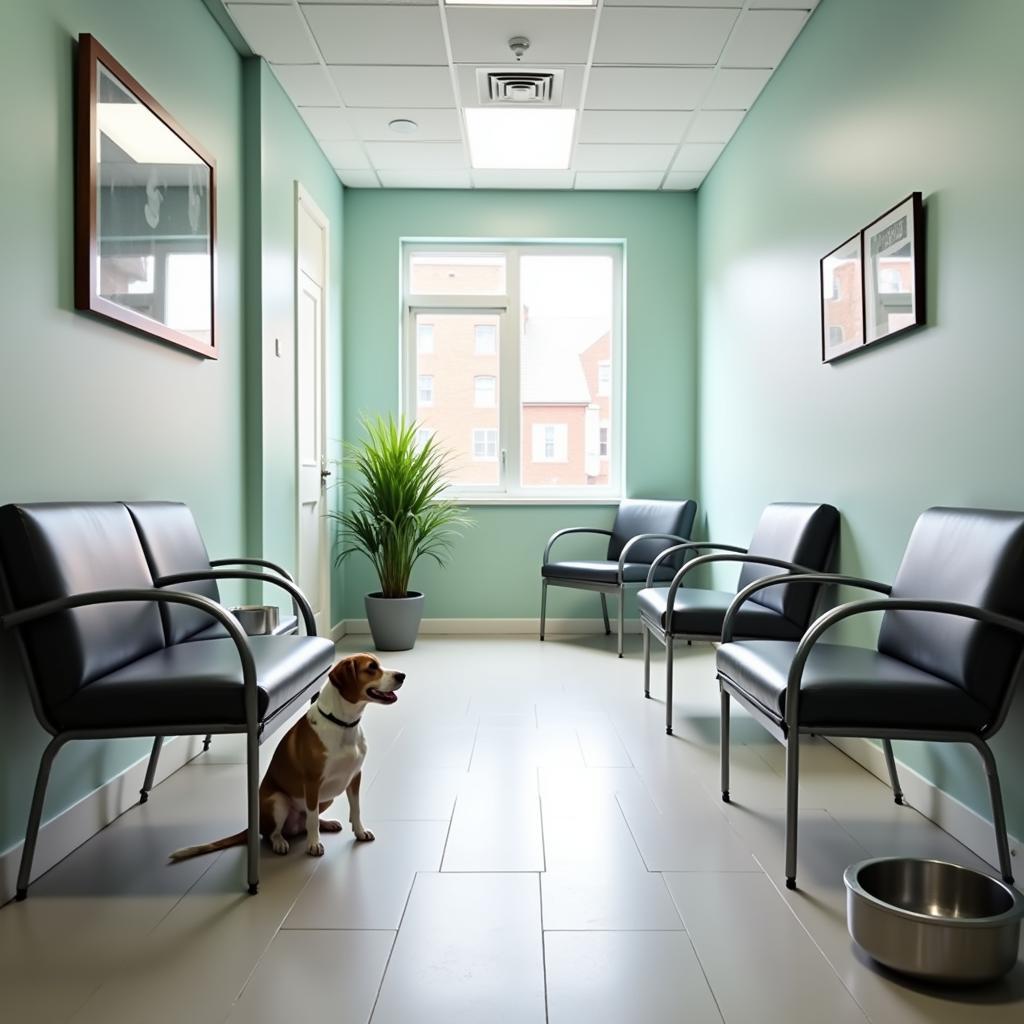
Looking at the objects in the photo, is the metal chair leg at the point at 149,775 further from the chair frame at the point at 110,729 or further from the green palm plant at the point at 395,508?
the green palm plant at the point at 395,508

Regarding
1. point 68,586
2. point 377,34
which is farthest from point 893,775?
point 377,34

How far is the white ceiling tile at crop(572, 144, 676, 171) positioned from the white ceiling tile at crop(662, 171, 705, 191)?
0.42 feet

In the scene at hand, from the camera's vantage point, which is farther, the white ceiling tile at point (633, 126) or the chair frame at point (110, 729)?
the white ceiling tile at point (633, 126)

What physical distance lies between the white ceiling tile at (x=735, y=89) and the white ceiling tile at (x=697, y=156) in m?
0.41

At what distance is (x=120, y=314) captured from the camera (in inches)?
81.1

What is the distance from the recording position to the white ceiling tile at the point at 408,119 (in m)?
3.62

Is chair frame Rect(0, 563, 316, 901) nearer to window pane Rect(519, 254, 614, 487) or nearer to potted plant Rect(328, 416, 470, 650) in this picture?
potted plant Rect(328, 416, 470, 650)

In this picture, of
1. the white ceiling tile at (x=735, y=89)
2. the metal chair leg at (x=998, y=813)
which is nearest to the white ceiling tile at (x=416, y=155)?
the white ceiling tile at (x=735, y=89)

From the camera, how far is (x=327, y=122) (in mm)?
3734

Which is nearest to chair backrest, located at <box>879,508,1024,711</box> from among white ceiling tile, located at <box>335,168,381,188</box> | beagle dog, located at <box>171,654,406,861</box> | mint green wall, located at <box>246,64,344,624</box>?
beagle dog, located at <box>171,654,406,861</box>

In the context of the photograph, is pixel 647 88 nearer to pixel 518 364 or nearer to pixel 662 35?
pixel 662 35

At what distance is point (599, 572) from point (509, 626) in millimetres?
801

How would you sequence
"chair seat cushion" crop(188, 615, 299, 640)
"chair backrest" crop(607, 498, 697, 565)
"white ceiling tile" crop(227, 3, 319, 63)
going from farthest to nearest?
"chair backrest" crop(607, 498, 697, 565)
"white ceiling tile" crop(227, 3, 319, 63)
"chair seat cushion" crop(188, 615, 299, 640)

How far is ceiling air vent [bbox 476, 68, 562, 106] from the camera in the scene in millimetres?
3279
